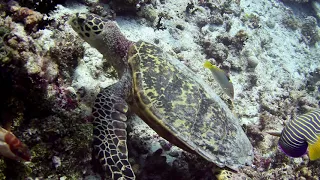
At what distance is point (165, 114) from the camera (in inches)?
135

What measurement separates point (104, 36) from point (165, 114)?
6.21ft

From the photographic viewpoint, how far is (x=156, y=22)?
6.61 meters

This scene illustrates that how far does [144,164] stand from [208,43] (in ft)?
13.8

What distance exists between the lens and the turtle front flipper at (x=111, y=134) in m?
2.99

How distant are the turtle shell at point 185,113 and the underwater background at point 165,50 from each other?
605 mm

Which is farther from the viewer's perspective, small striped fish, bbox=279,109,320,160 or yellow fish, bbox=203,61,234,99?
yellow fish, bbox=203,61,234,99

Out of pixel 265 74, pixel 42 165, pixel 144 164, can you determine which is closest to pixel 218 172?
pixel 144 164

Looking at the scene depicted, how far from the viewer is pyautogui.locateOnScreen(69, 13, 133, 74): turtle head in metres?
4.21

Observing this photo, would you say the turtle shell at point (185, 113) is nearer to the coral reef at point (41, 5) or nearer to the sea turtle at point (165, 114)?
the sea turtle at point (165, 114)

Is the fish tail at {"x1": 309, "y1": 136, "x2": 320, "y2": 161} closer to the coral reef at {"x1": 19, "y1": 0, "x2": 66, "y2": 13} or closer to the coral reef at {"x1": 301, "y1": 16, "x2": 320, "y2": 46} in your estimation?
the coral reef at {"x1": 19, "y1": 0, "x2": 66, "y2": 13}

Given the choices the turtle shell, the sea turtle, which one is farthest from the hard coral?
the turtle shell

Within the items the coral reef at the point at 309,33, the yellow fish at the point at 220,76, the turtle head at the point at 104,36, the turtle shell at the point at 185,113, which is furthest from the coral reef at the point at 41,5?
the coral reef at the point at 309,33

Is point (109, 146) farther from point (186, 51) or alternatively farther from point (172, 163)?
point (186, 51)

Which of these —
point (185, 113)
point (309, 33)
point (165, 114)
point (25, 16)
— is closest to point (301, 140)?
point (185, 113)
